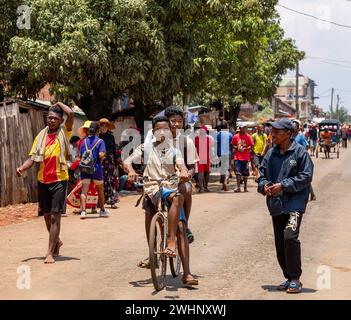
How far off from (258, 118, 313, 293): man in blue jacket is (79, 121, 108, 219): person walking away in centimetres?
624

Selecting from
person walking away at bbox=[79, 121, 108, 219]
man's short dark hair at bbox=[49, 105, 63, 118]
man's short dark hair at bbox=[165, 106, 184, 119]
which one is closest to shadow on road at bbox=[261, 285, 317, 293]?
man's short dark hair at bbox=[165, 106, 184, 119]

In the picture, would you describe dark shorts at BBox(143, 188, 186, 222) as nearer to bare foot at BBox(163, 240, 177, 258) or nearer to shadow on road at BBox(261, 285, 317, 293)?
bare foot at BBox(163, 240, 177, 258)

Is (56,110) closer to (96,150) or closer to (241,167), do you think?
(96,150)

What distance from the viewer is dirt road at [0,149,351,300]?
7.18 metres

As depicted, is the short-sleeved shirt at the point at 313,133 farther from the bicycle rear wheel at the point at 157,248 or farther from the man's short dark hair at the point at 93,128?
the bicycle rear wheel at the point at 157,248

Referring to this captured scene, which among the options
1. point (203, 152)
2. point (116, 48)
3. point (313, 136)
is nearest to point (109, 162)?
point (116, 48)

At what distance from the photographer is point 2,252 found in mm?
9625

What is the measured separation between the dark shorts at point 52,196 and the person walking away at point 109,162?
559cm

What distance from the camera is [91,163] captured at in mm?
13188

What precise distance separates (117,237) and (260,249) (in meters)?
2.37

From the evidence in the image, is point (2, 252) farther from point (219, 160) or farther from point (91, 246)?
point (219, 160)

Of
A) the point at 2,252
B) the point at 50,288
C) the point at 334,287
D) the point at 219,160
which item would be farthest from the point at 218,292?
the point at 219,160

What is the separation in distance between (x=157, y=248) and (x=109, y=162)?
7636mm

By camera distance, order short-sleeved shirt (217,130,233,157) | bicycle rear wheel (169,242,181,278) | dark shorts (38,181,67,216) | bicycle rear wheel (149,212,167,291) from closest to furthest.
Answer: bicycle rear wheel (149,212,167,291), bicycle rear wheel (169,242,181,278), dark shorts (38,181,67,216), short-sleeved shirt (217,130,233,157)
